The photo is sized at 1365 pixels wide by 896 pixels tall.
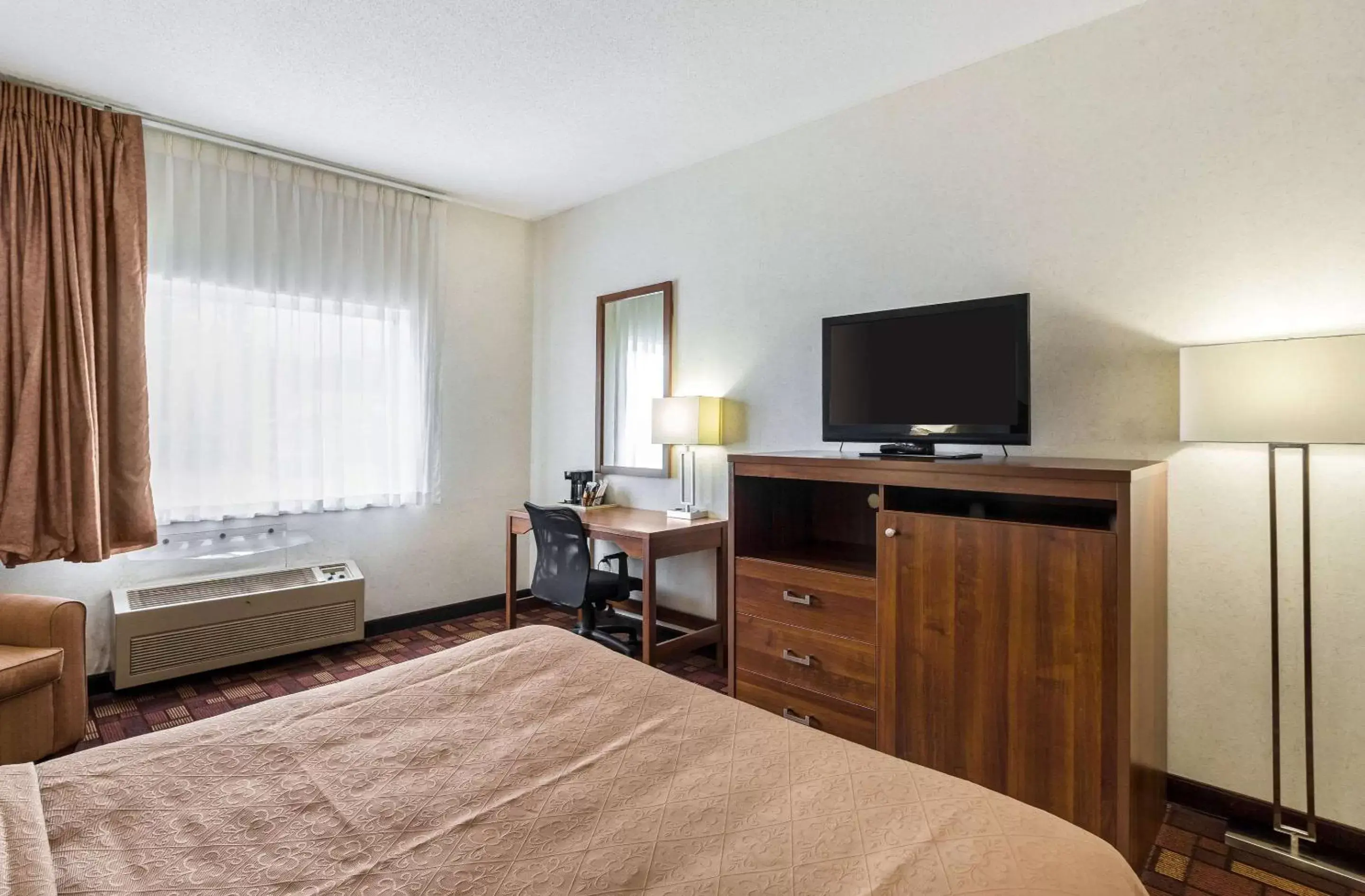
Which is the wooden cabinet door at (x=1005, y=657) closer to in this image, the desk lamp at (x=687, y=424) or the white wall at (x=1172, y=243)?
the white wall at (x=1172, y=243)

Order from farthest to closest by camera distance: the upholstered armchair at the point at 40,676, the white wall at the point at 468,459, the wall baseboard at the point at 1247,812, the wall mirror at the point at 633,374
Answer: the white wall at the point at 468,459, the wall mirror at the point at 633,374, the upholstered armchair at the point at 40,676, the wall baseboard at the point at 1247,812

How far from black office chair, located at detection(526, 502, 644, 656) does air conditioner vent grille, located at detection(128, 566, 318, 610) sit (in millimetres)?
1273

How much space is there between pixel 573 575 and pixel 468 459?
5.05 ft

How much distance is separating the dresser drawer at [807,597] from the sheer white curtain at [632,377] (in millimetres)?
1384

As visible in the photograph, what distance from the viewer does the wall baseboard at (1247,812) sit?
204 cm

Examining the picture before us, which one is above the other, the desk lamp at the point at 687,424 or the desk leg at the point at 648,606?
the desk lamp at the point at 687,424

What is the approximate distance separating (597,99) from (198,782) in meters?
2.84

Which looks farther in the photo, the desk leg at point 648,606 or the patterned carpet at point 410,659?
the desk leg at point 648,606

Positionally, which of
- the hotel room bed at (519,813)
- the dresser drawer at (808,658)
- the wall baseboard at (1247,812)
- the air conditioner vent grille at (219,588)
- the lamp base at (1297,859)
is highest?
the hotel room bed at (519,813)

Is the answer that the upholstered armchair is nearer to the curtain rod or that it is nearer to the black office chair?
the black office chair

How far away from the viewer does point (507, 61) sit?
106 inches

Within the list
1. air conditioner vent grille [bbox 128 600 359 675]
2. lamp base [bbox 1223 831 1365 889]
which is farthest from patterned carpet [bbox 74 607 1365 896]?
air conditioner vent grille [bbox 128 600 359 675]

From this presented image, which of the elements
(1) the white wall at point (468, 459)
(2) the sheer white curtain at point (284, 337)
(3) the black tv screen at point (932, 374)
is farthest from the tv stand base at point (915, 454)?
(2) the sheer white curtain at point (284, 337)

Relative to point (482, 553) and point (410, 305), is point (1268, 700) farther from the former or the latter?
point (410, 305)
